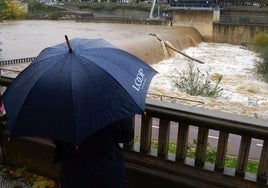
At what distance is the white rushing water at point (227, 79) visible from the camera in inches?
552

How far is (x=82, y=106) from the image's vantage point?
2086mm

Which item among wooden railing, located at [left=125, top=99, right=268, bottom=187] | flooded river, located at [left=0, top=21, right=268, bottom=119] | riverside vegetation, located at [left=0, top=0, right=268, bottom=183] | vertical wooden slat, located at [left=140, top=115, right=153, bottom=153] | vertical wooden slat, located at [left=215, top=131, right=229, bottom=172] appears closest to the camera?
wooden railing, located at [left=125, top=99, right=268, bottom=187]

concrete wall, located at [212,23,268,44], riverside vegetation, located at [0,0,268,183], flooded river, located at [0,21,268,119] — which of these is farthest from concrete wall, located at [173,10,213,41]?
riverside vegetation, located at [0,0,268,183]

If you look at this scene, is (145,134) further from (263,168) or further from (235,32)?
(235,32)

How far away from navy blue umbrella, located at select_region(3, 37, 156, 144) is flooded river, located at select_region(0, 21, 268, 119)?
33.8 feet

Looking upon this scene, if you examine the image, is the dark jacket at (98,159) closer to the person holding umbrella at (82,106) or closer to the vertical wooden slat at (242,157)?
the person holding umbrella at (82,106)

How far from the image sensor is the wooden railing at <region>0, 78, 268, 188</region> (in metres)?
2.81

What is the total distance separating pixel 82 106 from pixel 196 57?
26.2 metres

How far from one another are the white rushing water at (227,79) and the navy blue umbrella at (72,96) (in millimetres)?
10433

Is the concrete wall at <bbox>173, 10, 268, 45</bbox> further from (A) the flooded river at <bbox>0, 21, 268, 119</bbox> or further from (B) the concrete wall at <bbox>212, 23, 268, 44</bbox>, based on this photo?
(A) the flooded river at <bbox>0, 21, 268, 119</bbox>

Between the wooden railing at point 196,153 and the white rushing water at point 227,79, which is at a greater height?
the wooden railing at point 196,153

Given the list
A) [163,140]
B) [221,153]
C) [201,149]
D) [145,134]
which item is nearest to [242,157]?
[221,153]

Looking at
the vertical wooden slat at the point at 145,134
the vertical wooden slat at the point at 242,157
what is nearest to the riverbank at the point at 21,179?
the vertical wooden slat at the point at 145,134

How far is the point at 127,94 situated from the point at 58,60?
0.47 m
